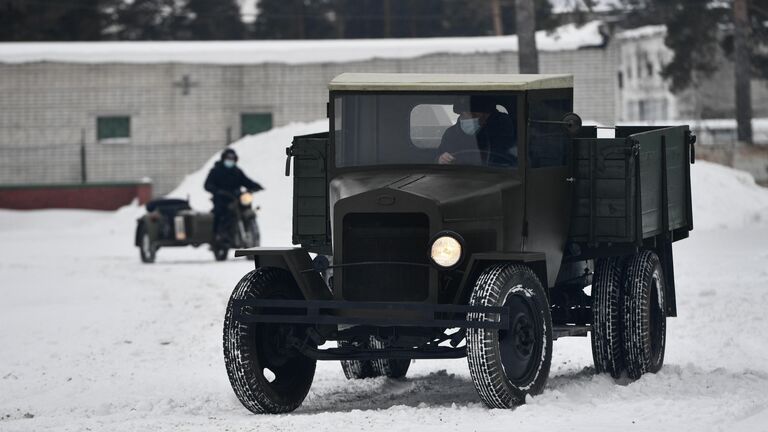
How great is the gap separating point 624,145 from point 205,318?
651 cm

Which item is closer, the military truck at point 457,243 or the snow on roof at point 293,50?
the military truck at point 457,243

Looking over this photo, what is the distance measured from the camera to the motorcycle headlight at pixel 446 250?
30.7ft

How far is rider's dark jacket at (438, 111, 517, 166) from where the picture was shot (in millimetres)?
10117

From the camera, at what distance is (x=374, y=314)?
9.58 meters

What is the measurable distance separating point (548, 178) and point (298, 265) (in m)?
1.73

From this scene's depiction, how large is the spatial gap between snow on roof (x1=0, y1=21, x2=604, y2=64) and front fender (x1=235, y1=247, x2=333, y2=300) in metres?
33.2

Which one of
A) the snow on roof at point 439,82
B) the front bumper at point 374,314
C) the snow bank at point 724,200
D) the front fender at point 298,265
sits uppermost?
the snow on roof at point 439,82

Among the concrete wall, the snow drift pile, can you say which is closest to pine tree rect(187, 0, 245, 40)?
the concrete wall

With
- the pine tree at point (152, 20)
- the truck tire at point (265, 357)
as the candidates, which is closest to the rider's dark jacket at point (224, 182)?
the truck tire at point (265, 357)

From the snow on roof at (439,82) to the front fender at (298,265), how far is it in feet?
3.69

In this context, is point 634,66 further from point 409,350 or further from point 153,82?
point 409,350

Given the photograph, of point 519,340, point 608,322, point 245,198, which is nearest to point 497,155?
point 519,340

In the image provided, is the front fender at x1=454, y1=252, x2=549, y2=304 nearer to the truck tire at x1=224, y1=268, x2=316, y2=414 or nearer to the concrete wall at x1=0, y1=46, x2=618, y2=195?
the truck tire at x1=224, y1=268, x2=316, y2=414

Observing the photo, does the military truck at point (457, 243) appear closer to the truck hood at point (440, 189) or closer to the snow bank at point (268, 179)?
the truck hood at point (440, 189)
